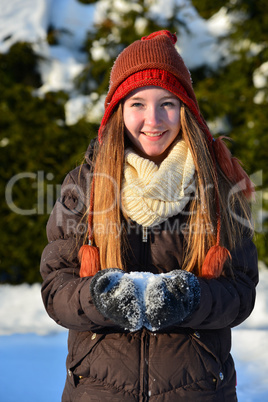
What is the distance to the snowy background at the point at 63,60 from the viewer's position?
323 centimetres

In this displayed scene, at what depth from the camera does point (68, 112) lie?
3922 millimetres

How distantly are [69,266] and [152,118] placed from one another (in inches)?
24.6

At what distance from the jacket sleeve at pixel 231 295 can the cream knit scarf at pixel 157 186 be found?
274 millimetres

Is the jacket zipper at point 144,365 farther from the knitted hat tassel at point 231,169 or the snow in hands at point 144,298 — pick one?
the knitted hat tassel at point 231,169

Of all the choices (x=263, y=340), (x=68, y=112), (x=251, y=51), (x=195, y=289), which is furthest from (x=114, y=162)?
(x=251, y=51)

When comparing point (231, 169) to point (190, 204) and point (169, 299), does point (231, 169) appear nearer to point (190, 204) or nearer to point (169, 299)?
point (190, 204)

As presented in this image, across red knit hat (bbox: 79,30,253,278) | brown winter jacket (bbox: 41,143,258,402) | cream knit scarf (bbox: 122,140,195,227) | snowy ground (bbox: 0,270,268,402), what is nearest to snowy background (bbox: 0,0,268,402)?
snowy ground (bbox: 0,270,268,402)

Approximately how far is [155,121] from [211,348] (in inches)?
32.2

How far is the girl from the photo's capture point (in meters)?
1.46

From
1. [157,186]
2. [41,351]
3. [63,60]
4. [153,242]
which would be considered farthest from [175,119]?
[63,60]

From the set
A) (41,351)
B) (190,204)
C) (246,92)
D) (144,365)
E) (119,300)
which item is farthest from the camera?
(246,92)

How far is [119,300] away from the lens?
4.35 ft

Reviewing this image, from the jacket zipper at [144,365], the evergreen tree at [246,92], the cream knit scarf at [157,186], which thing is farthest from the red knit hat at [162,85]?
the evergreen tree at [246,92]

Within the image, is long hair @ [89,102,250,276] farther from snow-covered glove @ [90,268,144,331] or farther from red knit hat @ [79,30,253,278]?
snow-covered glove @ [90,268,144,331]
